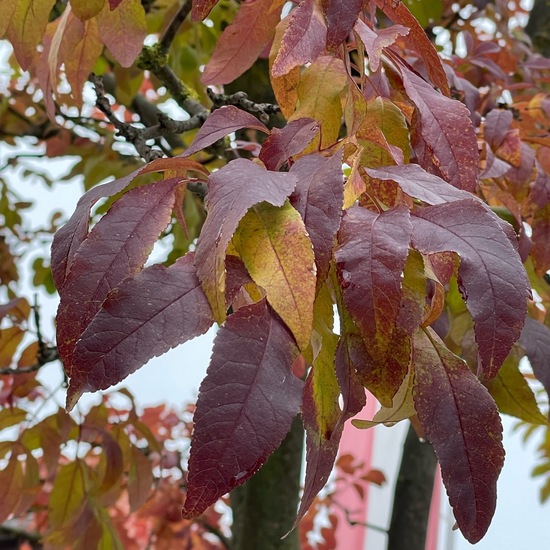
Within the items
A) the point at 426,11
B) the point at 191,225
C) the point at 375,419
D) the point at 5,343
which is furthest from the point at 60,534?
the point at 426,11

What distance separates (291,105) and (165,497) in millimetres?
928

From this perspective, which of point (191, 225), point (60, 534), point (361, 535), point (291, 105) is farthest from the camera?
point (361, 535)

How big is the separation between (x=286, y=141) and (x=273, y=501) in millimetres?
631

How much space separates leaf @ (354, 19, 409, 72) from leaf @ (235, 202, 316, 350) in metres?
0.09

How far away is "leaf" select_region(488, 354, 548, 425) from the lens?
0.44 metres

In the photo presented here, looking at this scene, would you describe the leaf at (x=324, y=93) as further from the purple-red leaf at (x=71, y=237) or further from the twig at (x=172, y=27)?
the twig at (x=172, y=27)

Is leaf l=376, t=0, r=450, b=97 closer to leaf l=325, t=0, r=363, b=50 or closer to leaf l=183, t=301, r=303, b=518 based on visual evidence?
leaf l=325, t=0, r=363, b=50

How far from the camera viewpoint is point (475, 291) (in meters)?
0.27

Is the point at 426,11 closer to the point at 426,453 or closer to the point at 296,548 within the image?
the point at 426,453

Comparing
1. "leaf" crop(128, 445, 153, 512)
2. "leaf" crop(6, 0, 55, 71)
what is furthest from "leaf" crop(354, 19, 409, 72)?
"leaf" crop(128, 445, 153, 512)

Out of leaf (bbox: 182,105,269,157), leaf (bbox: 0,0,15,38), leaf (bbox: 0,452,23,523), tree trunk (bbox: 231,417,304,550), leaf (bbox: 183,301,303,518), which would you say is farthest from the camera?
tree trunk (bbox: 231,417,304,550)

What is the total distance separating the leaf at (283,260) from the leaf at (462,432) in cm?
7

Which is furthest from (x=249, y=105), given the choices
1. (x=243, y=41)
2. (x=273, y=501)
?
(x=273, y=501)

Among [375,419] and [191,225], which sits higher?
[191,225]
